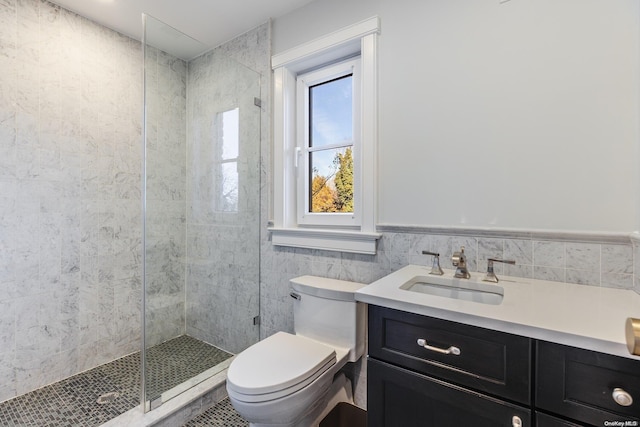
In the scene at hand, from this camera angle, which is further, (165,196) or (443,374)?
(165,196)

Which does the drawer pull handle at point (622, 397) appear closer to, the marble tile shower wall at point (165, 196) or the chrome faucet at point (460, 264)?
the chrome faucet at point (460, 264)

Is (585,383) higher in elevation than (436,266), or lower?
lower

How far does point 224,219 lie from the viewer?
207 centimetres

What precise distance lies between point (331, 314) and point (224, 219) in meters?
1.07

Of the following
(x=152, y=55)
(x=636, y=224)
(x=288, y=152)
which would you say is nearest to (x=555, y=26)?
(x=636, y=224)

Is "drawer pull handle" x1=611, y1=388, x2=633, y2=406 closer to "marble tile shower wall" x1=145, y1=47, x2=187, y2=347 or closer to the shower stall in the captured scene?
the shower stall

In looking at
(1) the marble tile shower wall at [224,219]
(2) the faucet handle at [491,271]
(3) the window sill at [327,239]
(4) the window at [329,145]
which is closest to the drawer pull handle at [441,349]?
(2) the faucet handle at [491,271]

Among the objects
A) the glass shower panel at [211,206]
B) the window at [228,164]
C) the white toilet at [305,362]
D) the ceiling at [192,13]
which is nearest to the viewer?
the white toilet at [305,362]

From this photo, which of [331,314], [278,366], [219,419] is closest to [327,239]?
[331,314]

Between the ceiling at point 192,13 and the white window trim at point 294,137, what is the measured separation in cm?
Result: 30

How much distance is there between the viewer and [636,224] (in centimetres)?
100

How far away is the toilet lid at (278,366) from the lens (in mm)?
1128

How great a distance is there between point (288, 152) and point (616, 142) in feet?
5.15

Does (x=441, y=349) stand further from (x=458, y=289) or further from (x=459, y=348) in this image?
(x=458, y=289)
